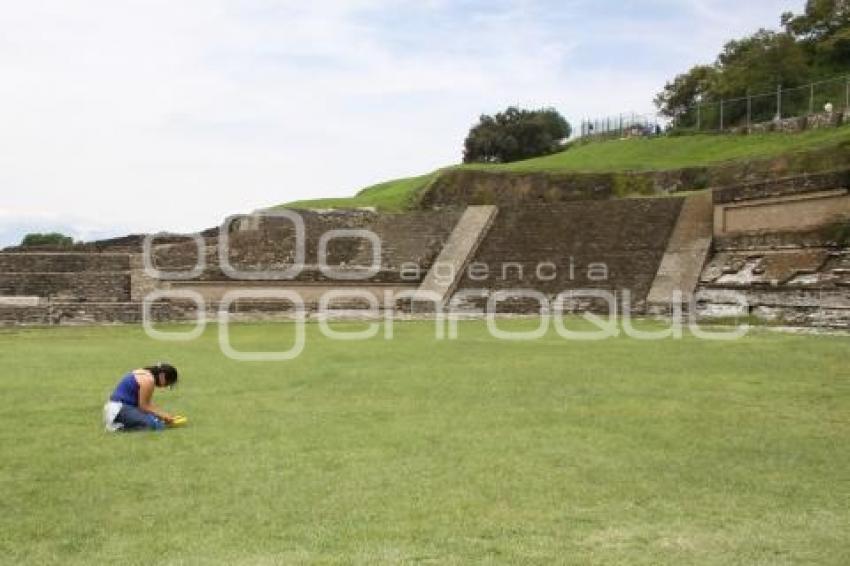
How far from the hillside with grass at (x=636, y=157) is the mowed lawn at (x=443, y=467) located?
1492cm

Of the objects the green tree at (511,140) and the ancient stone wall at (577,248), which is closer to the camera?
the ancient stone wall at (577,248)

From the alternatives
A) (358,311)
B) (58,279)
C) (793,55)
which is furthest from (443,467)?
(793,55)

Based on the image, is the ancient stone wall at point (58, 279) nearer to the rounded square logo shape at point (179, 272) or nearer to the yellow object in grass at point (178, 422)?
the rounded square logo shape at point (179, 272)

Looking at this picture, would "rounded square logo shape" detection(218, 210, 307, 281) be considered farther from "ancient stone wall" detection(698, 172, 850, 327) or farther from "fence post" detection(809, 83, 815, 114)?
"fence post" detection(809, 83, 815, 114)

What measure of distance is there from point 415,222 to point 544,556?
749 inches

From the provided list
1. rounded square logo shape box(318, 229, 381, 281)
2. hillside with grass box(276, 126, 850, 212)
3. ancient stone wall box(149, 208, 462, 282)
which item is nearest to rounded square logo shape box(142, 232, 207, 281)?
ancient stone wall box(149, 208, 462, 282)

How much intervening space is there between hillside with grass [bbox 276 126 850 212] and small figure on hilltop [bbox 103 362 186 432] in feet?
59.9

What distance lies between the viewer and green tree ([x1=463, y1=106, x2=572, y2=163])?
Result: 35.2 meters

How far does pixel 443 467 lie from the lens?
17.0 ft

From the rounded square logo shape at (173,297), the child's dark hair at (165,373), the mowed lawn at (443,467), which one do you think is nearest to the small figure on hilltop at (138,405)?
the child's dark hair at (165,373)

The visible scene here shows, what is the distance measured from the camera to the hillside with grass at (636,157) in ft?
76.2

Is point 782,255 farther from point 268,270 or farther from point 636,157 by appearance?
point 268,270

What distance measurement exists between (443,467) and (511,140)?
30826 millimetres

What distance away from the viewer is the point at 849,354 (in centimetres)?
1038
